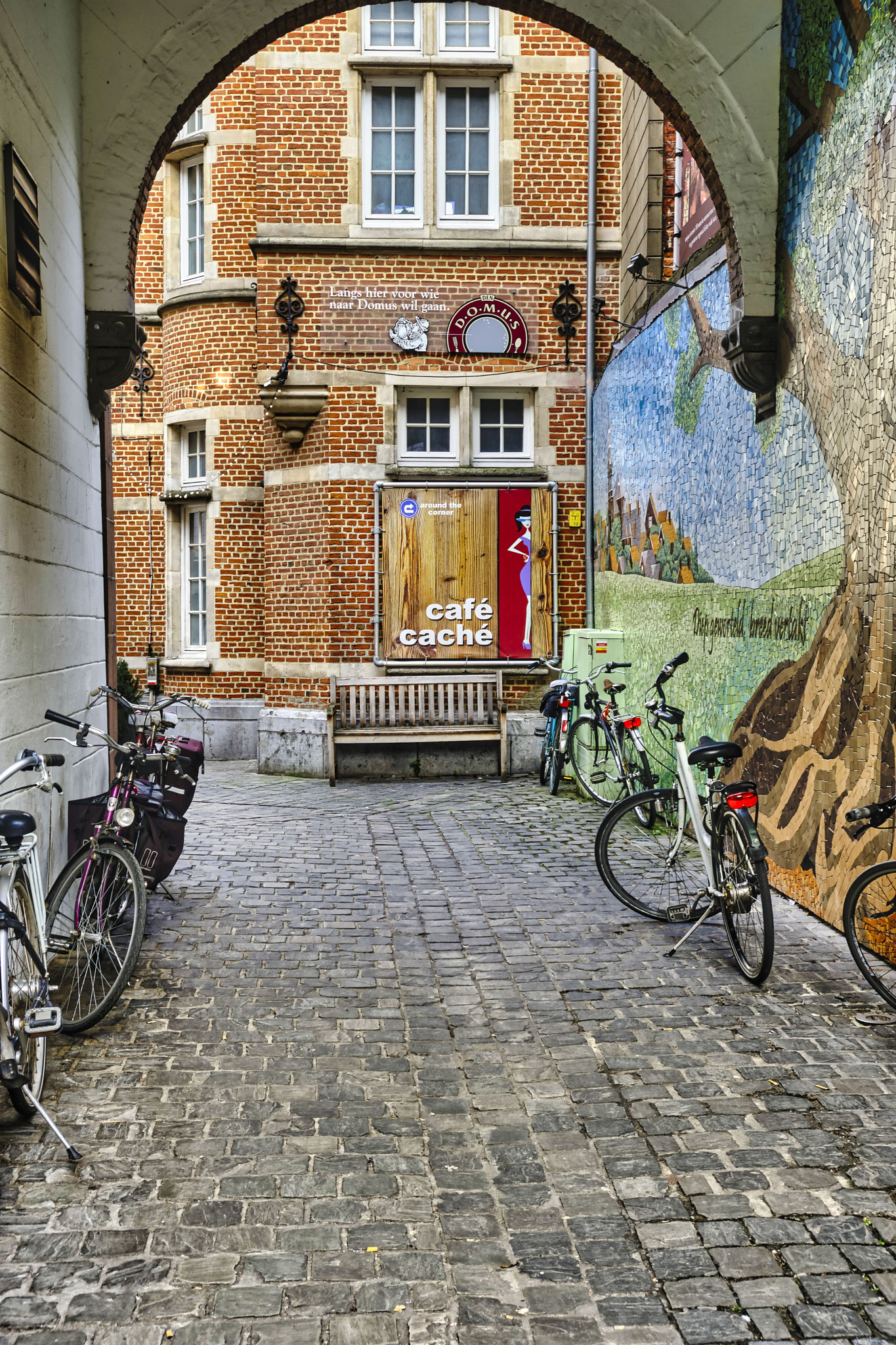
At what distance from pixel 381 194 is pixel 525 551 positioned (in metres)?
4.22

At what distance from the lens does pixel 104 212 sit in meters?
7.04

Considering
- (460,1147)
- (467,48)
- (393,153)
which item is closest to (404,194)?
(393,153)

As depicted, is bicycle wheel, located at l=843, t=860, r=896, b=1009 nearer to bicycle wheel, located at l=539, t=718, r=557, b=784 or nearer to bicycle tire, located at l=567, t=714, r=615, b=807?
bicycle tire, located at l=567, t=714, r=615, b=807

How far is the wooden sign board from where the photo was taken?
1275cm

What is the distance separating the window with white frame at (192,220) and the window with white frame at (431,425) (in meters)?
3.54

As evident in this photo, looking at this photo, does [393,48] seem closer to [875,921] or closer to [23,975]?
[875,921]

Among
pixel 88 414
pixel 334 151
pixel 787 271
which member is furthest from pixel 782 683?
pixel 334 151

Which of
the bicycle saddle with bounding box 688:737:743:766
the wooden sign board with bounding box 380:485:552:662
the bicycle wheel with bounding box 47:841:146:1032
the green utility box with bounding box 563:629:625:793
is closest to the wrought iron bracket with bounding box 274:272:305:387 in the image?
the wooden sign board with bounding box 380:485:552:662

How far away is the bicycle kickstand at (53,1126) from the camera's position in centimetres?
352

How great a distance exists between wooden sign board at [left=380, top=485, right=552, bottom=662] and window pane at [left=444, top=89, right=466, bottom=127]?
4012 millimetres

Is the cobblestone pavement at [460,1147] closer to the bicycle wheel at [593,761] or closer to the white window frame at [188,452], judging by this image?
the bicycle wheel at [593,761]

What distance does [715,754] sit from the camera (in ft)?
18.8

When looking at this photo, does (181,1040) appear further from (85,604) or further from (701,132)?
(701,132)

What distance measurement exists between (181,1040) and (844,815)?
11.4 ft
